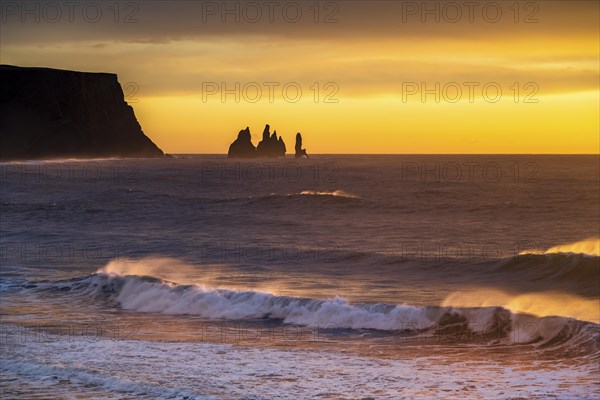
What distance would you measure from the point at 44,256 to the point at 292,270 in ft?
31.8

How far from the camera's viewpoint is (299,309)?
19.1 m

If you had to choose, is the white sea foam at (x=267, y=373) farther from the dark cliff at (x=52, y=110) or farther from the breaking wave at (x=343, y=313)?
the dark cliff at (x=52, y=110)

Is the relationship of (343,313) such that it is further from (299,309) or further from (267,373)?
(267,373)

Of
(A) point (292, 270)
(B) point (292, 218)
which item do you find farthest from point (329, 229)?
(A) point (292, 270)

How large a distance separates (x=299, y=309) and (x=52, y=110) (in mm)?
174578

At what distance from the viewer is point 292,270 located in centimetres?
2662

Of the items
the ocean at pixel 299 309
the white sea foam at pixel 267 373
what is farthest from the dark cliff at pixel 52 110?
the white sea foam at pixel 267 373

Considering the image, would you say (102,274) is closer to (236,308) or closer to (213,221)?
(236,308)

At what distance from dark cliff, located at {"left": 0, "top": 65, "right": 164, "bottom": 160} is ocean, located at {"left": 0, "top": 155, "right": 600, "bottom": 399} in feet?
471

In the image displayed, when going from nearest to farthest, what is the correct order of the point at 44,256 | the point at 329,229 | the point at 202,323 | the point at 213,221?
the point at 202,323, the point at 44,256, the point at 329,229, the point at 213,221

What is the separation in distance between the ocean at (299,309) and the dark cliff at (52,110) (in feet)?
471

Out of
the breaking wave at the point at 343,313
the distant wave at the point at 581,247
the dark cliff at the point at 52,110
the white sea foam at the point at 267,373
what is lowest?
the white sea foam at the point at 267,373

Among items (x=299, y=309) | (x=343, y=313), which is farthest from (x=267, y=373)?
(x=299, y=309)

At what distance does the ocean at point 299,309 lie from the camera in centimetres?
1245
